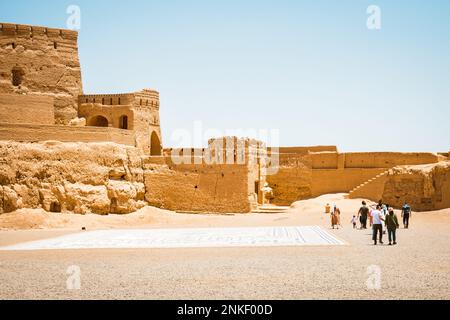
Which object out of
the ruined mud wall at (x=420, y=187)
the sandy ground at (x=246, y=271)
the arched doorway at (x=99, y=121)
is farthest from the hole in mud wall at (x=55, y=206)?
the ruined mud wall at (x=420, y=187)

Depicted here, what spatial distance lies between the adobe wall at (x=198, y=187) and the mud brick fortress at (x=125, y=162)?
0.18 ft

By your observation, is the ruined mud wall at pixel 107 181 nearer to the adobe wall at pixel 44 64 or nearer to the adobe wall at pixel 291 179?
the adobe wall at pixel 291 179

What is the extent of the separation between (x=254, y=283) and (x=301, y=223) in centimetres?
1498

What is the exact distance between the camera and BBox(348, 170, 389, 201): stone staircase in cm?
3244

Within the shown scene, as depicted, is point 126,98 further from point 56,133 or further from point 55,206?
point 55,206

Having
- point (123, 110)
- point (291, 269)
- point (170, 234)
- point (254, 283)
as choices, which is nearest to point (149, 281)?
point (254, 283)

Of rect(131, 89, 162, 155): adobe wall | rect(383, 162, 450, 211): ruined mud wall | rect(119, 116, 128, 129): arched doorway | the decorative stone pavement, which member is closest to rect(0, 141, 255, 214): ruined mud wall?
rect(131, 89, 162, 155): adobe wall

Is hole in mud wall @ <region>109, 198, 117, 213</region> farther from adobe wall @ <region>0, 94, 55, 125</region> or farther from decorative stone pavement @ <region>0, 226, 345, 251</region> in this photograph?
decorative stone pavement @ <region>0, 226, 345, 251</region>

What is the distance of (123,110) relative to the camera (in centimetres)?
3575

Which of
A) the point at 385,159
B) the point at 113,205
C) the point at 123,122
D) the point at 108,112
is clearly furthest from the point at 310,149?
the point at 113,205

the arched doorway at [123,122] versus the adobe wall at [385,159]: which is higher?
the arched doorway at [123,122]

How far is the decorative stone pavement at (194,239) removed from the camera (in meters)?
18.2

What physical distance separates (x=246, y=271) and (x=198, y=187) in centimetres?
1895
